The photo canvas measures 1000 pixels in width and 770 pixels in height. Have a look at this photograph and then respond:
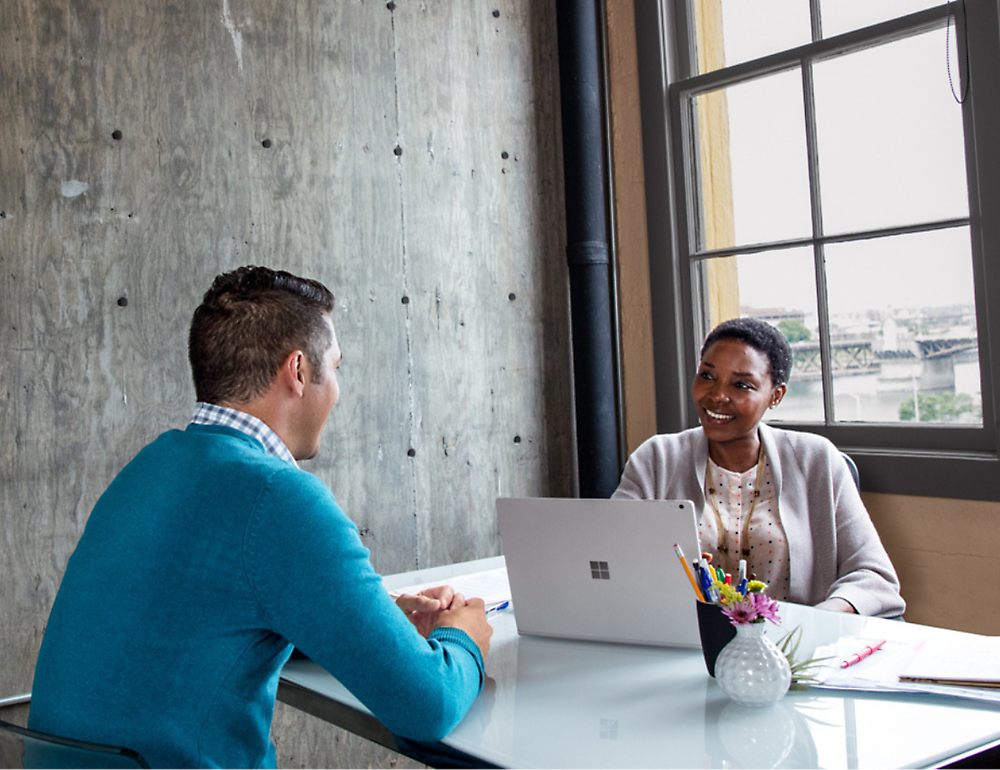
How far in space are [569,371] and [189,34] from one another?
1.78 meters

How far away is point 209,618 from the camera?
1.21 metres

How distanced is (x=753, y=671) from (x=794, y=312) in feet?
6.43

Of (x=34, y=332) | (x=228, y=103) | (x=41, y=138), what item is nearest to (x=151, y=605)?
(x=34, y=332)

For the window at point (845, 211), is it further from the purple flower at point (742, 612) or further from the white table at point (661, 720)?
the purple flower at point (742, 612)

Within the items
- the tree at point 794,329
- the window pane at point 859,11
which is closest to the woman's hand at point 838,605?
the tree at point 794,329

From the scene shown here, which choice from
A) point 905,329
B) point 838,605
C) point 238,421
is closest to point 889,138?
point 905,329

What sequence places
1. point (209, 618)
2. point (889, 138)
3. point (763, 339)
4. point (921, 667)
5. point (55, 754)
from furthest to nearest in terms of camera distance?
point (889, 138) < point (763, 339) < point (921, 667) < point (209, 618) < point (55, 754)

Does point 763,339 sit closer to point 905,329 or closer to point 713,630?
point 905,329

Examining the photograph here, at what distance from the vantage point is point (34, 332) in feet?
7.60

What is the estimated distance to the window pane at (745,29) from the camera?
3033mm

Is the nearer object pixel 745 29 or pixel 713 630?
pixel 713 630

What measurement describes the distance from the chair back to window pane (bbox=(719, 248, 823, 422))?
253 centimetres

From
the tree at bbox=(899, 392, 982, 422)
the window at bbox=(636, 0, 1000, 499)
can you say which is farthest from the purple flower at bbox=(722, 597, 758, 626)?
the tree at bbox=(899, 392, 982, 422)

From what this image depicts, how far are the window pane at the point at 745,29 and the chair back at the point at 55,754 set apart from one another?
2927 millimetres
